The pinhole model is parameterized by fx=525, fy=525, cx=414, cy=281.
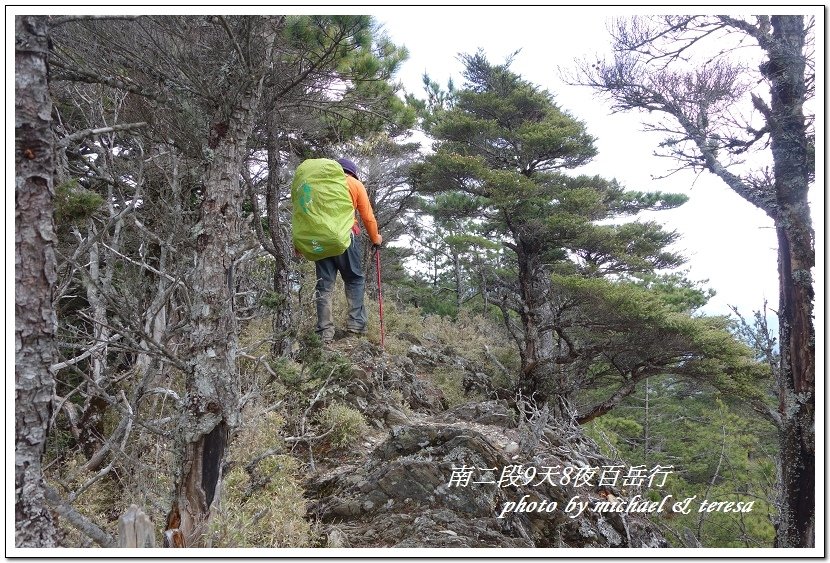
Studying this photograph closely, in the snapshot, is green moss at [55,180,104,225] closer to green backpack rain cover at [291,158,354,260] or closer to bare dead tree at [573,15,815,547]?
green backpack rain cover at [291,158,354,260]

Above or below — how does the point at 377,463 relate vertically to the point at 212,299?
below

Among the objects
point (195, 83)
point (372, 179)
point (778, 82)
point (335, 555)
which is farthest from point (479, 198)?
point (335, 555)

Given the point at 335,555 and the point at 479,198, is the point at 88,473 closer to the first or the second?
the point at 335,555

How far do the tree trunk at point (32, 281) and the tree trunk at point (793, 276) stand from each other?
3920mm

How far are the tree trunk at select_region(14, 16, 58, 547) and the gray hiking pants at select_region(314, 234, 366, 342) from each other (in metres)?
2.73

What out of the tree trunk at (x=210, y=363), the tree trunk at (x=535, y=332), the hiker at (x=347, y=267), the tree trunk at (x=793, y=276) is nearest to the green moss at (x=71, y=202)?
the tree trunk at (x=210, y=363)

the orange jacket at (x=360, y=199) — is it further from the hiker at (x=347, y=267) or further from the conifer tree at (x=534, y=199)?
the conifer tree at (x=534, y=199)

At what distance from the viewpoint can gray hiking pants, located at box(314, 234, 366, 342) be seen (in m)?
4.72

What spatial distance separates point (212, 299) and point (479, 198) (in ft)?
18.7

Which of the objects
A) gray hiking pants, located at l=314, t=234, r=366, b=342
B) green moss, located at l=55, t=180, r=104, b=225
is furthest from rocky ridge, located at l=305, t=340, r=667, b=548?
green moss, located at l=55, t=180, r=104, b=225

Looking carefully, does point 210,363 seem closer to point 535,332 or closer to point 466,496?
point 466,496

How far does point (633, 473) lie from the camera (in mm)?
3658

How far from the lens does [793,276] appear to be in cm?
329

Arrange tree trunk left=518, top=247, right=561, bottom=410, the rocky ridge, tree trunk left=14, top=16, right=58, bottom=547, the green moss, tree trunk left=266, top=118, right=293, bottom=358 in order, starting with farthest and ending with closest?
tree trunk left=518, top=247, right=561, bottom=410 < tree trunk left=266, top=118, right=293, bottom=358 < the rocky ridge < the green moss < tree trunk left=14, top=16, right=58, bottom=547
